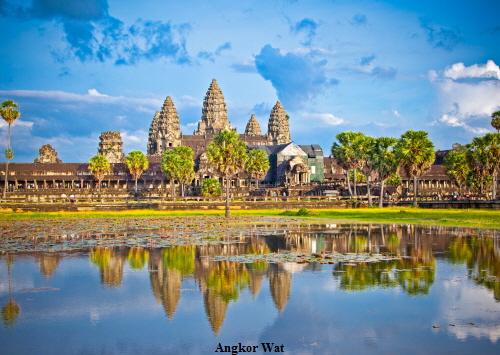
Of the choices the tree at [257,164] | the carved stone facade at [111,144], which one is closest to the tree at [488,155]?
the tree at [257,164]

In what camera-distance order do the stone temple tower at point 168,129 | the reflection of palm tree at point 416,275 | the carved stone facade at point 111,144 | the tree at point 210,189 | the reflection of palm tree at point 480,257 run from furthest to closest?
the stone temple tower at point 168,129, the carved stone facade at point 111,144, the tree at point 210,189, the reflection of palm tree at point 480,257, the reflection of palm tree at point 416,275

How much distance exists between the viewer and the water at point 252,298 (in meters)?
11.1

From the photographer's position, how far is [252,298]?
1477 centimetres

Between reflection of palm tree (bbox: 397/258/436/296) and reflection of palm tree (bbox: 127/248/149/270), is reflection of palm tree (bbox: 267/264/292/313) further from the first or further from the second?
reflection of palm tree (bbox: 127/248/149/270)

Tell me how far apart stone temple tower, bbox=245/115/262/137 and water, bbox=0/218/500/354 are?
6130 inches

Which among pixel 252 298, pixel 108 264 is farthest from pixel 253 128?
pixel 252 298

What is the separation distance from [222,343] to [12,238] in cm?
2354

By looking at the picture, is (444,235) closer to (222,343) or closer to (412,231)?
(412,231)

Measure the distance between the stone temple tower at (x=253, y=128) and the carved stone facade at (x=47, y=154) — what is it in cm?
5929

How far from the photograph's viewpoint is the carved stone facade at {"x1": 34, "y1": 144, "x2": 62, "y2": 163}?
15950 cm

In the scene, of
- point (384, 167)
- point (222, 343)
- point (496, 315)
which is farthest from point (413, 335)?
point (384, 167)

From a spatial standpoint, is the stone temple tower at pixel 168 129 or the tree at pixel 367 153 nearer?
the tree at pixel 367 153

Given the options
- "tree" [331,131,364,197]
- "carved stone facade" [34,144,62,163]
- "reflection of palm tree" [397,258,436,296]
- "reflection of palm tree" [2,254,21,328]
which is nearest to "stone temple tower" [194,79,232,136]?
"carved stone facade" [34,144,62,163]

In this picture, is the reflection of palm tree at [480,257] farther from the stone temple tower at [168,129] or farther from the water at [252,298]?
the stone temple tower at [168,129]
